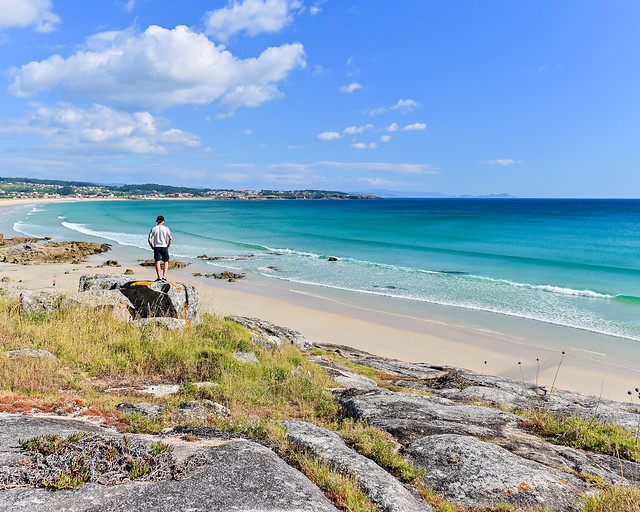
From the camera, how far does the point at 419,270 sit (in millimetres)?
33812

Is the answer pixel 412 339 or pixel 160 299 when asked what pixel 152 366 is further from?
pixel 412 339

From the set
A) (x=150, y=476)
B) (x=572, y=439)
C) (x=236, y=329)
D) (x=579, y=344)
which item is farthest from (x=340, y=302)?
(x=150, y=476)

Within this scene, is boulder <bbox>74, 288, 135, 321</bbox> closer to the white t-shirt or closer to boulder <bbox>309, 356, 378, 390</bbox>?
the white t-shirt

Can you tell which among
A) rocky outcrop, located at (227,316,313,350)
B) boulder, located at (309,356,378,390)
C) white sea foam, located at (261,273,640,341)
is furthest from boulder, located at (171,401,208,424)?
white sea foam, located at (261,273,640,341)

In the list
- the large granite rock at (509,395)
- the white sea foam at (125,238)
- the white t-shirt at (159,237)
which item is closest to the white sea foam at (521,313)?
the large granite rock at (509,395)

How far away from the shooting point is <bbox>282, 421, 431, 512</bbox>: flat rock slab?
3.80 meters

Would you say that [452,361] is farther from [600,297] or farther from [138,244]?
[138,244]

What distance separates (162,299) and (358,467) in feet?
26.9

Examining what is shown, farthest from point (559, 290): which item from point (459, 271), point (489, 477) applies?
point (489, 477)

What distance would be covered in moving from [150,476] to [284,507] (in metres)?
1.17

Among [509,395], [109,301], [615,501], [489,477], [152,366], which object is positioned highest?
[615,501]

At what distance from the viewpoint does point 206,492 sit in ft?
11.2

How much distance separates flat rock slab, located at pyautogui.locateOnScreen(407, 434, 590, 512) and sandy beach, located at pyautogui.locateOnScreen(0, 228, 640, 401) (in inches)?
273

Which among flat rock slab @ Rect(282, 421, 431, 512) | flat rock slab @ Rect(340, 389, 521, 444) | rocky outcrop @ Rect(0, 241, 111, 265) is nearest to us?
flat rock slab @ Rect(282, 421, 431, 512)
